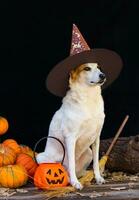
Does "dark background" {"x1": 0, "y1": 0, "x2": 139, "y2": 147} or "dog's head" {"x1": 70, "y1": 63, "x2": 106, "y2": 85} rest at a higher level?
"dark background" {"x1": 0, "y1": 0, "x2": 139, "y2": 147}

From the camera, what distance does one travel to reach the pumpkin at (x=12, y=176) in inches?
214

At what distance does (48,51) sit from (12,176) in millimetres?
2448

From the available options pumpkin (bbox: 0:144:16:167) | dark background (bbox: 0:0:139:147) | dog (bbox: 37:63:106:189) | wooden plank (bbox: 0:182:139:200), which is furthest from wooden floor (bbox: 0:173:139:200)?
dark background (bbox: 0:0:139:147)

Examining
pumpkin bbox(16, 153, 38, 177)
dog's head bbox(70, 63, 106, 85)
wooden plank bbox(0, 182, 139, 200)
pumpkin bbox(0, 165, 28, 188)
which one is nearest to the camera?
wooden plank bbox(0, 182, 139, 200)

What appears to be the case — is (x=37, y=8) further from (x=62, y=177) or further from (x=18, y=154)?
(x=62, y=177)

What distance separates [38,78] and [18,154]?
5.45 feet

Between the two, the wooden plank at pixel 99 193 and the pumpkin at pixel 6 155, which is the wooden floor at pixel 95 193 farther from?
the pumpkin at pixel 6 155

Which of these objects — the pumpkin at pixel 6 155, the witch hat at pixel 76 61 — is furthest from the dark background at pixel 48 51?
the witch hat at pixel 76 61

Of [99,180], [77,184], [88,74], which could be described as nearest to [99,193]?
[77,184]

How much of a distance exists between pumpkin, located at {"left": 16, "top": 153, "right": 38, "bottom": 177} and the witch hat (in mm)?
747

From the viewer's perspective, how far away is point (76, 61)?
17.5ft

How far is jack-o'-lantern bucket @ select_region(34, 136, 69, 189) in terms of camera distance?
5.26 metres

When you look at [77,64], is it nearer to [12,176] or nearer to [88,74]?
[88,74]

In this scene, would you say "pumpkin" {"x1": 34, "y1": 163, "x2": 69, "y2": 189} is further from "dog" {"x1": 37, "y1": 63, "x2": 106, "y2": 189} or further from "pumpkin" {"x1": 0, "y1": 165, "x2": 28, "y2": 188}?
"pumpkin" {"x1": 0, "y1": 165, "x2": 28, "y2": 188}
